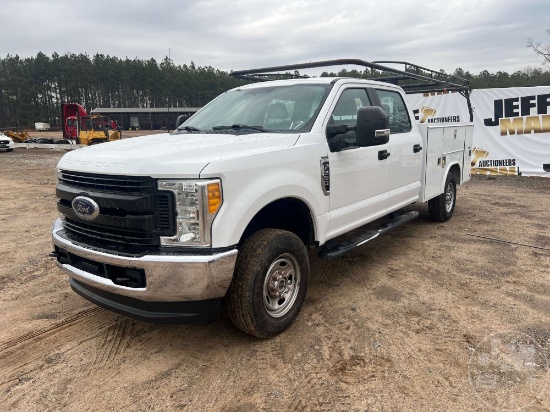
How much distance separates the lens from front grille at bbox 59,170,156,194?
2574 millimetres

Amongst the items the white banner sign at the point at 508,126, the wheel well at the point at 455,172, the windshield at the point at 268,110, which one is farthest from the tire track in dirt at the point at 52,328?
the white banner sign at the point at 508,126

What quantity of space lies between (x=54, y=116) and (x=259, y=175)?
271 ft

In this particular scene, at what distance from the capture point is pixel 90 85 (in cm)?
7650

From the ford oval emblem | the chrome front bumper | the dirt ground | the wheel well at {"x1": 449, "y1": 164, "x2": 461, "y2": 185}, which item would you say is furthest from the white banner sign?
the ford oval emblem

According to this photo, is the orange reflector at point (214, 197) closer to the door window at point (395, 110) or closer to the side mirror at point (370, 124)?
the side mirror at point (370, 124)

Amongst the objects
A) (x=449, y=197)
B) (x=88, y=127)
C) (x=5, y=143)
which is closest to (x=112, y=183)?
(x=449, y=197)

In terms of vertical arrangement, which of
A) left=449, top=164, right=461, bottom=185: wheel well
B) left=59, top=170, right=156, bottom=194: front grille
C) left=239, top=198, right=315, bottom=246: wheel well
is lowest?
left=239, top=198, right=315, bottom=246: wheel well

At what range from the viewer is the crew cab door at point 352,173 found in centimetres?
366

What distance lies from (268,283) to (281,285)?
0.53 feet

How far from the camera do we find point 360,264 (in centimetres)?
478

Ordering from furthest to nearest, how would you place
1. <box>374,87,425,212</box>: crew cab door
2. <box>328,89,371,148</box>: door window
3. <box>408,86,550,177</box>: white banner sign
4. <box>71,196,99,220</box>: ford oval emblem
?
<box>408,86,550,177</box>: white banner sign < <box>374,87,425,212</box>: crew cab door < <box>328,89,371,148</box>: door window < <box>71,196,99,220</box>: ford oval emblem

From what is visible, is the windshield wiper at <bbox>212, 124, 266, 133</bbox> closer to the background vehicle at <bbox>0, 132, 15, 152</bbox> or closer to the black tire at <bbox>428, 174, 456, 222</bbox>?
the black tire at <bbox>428, 174, 456, 222</bbox>

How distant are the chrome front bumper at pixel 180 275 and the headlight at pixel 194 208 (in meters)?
0.11

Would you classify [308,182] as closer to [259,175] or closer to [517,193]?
[259,175]
